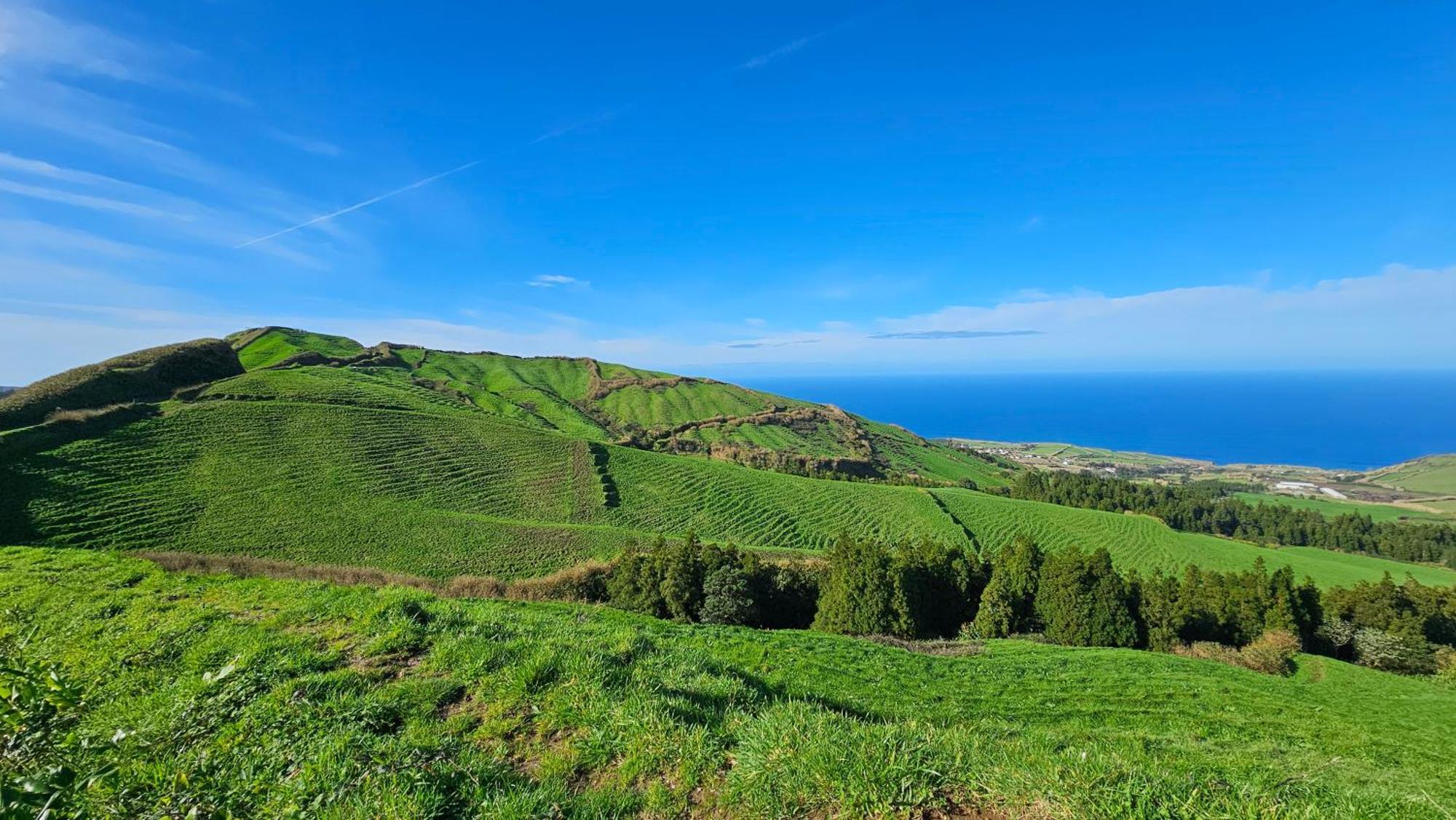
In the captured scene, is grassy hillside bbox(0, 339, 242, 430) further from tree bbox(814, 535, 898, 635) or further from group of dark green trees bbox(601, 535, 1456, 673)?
tree bbox(814, 535, 898, 635)

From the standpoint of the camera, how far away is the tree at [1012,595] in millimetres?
27875

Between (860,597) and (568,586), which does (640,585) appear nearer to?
(568,586)

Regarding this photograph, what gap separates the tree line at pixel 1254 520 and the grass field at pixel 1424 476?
7854 centimetres

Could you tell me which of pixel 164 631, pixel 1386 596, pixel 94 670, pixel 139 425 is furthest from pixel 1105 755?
pixel 139 425

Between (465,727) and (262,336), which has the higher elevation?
(262,336)

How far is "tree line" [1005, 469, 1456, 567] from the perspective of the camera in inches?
3027

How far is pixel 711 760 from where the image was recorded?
16.6 ft

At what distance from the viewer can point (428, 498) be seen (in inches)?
1837

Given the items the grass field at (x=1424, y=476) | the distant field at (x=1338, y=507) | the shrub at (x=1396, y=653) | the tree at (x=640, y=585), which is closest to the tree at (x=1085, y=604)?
the shrub at (x=1396, y=653)

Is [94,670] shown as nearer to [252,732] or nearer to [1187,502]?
[252,732]

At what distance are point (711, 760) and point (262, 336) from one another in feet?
480

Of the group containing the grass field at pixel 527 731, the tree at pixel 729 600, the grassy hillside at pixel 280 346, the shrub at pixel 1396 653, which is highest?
the grassy hillside at pixel 280 346

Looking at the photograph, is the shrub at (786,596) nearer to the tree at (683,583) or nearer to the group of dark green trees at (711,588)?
the group of dark green trees at (711,588)

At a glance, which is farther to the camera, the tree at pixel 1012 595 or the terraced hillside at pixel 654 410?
the terraced hillside at pixel 654 410
